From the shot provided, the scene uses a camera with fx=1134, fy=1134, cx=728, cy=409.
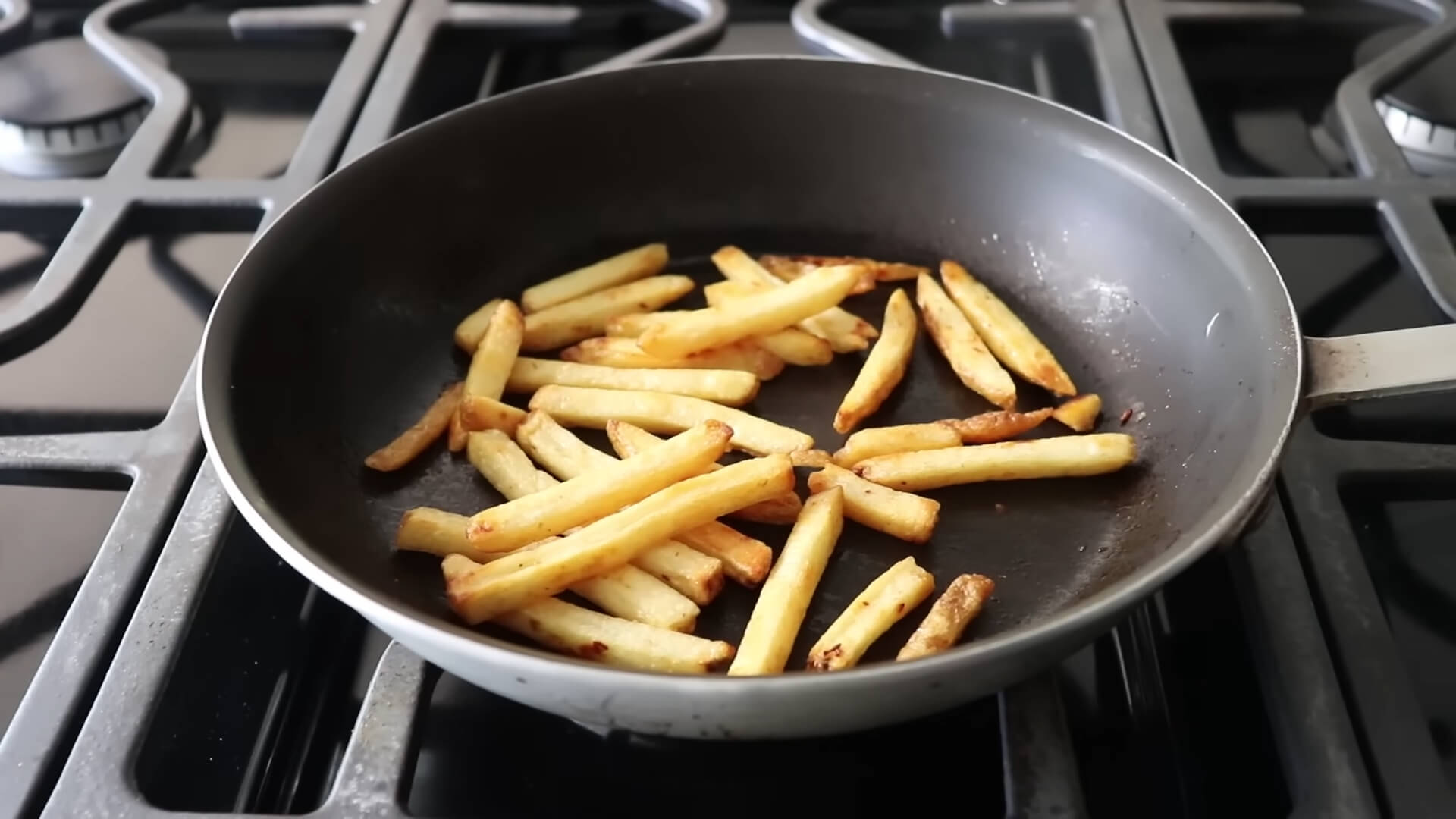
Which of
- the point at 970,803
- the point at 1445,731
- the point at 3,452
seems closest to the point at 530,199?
the point at 3,452

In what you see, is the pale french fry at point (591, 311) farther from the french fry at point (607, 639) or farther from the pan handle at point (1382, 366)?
the pan handle at point (1382, 366)

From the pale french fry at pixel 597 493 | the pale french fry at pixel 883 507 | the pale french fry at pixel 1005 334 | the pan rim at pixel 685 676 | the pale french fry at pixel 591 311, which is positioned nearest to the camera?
the pan rim at pixel 685 676

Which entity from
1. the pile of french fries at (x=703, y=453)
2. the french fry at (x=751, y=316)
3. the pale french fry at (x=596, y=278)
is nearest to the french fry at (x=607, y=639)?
the pile of french fries at (x=703, y=453)

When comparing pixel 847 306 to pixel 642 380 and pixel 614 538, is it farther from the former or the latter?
pixel 614 538

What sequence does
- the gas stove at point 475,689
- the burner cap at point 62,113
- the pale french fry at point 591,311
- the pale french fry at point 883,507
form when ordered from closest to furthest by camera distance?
the gas stove at point 475,689, the pale french fry at point 883,507, the pale french fry at point 591,311, the burner cap at point 62,113

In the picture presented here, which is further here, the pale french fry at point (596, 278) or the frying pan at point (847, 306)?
the pale french fry at point (596, 278)

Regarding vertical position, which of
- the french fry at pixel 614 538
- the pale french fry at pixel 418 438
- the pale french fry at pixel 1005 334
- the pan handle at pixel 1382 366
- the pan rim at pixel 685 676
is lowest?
the pale french fry at pixel 418 438

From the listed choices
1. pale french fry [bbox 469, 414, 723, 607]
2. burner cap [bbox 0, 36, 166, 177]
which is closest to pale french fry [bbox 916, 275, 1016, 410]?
pale french fry [bbox 469, 414, 723, 607]

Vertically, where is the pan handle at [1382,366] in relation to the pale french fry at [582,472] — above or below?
above
